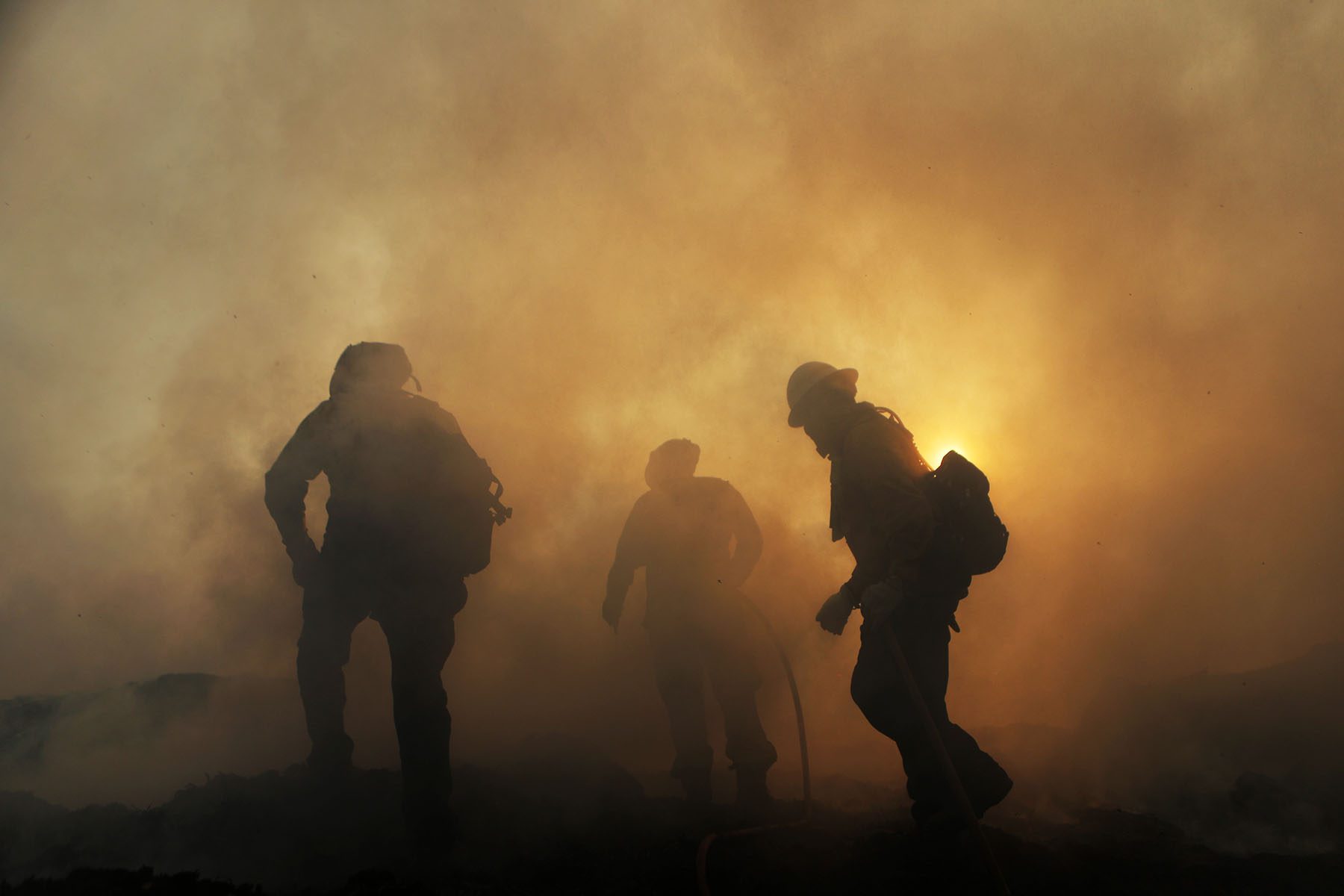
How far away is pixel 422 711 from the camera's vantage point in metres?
3.67

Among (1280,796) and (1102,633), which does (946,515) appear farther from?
(1102,633)

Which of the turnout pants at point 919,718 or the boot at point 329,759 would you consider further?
the boot at point 329,759

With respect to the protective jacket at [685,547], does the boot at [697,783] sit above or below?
below

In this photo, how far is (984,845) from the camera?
274 centimetres

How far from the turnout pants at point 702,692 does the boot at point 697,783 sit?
0.05ft

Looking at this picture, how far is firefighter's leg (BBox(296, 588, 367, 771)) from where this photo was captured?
13.6 feet

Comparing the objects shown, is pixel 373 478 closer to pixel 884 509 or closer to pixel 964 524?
pixel 884 509

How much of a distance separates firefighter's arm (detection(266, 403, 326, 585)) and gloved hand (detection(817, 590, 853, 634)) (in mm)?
2984

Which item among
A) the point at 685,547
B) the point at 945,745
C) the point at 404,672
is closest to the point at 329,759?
the point at 404,672

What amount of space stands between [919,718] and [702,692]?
78.4 inches

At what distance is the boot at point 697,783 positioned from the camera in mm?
4652

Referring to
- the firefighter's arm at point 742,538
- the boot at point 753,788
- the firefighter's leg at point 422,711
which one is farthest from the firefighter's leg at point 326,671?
the firefighter's arm at point 742,538

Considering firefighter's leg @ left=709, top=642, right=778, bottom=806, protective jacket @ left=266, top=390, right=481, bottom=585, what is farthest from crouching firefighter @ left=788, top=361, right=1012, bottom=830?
protective jacket @ left=266, top=390, right=481, bottom=585

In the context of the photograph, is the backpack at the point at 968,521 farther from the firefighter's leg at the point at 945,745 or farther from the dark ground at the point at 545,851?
the dark ground at the point at 545,851
